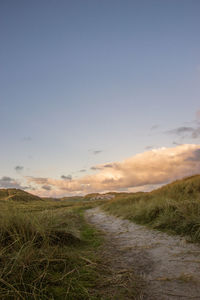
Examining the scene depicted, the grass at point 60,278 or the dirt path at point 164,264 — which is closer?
the grass at point 60,278

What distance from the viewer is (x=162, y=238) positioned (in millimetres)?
5293

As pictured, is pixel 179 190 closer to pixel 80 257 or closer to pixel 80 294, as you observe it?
pixel 80 257

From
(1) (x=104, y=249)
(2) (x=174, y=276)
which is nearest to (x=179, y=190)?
(1) (x=104, y=249)

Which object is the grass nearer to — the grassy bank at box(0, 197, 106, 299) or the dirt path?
the grassy bank at box(0, 197, 106, 299)

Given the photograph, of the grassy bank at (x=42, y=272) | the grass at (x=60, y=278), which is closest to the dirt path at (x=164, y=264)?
the grass at (x=60, y=278)

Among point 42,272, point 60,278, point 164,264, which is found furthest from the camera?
point 164,264

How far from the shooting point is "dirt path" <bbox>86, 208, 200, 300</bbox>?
2.43m

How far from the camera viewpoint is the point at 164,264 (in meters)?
3.35

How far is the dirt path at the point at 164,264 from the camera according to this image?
2430 mm

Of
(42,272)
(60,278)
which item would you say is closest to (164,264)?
(60,278)

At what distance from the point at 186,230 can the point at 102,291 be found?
375 centimetres

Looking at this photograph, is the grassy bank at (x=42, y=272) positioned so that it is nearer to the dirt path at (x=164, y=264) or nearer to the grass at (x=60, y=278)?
the grass at (x=60, y=278)

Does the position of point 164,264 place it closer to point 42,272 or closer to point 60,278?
point 60,278

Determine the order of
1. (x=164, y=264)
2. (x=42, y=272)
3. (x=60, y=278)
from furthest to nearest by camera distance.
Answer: (x=164, y=264) < (x=42, y=272) < (x=60, y=278)
